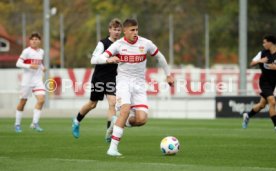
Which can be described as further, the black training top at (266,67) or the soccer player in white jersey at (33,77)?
the soccer player in white jersey at (33,77)

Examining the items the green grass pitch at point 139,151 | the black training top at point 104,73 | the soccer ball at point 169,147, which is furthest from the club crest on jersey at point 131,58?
the black training top at point 104,73

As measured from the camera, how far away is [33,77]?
68.7 ft

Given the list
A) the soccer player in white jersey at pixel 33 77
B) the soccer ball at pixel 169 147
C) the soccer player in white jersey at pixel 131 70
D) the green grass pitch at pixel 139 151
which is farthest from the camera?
the soccer player in white jersey at pixel 33 77

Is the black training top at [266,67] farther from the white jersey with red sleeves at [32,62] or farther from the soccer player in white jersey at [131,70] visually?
the soccer player in white jersey at [131,70]

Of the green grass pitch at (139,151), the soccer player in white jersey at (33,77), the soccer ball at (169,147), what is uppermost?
the soccer player in white jersey at (33,77)

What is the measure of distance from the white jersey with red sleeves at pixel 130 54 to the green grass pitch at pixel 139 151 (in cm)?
140

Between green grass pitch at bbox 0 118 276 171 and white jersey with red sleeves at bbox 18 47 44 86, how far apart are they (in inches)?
52.1

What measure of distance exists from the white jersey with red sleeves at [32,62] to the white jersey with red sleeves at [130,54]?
7.12 metres

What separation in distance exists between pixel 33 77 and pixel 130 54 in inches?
297

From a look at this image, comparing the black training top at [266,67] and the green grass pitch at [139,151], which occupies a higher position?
the black training top at [266,67]

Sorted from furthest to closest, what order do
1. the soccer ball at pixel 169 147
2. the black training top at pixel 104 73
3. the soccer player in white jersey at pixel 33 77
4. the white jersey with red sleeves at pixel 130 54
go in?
1. the soccer player in white jersey at pixel 33 77
2. the black training top at pixel 104 73
3. the white jersey with red sleeves at pixel 130 54
4. the soccer ball at pixel 169 147

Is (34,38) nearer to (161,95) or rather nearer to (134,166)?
(134,166)

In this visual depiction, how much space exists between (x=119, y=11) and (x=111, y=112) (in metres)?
46.9

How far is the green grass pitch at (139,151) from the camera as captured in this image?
466 inches
